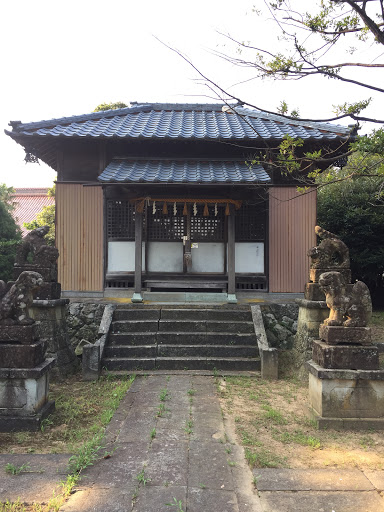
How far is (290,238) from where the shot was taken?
32.6 feet

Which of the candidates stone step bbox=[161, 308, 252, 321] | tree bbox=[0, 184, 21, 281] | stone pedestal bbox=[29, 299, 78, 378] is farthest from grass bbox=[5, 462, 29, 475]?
tree bbox=[0, 184, 21, 281]

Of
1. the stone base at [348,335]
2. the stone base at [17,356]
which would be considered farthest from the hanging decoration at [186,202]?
the stone base at [17,356]

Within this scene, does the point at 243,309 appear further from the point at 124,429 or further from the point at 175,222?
the point at 124,429

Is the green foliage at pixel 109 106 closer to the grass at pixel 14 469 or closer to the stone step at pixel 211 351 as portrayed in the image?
the stone step at pixel 211 351

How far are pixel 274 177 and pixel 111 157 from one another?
4.56m

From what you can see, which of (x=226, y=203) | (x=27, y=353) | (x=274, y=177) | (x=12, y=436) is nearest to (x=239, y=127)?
(x=274, y=177)

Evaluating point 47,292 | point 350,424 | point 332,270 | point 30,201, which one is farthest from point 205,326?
point 30,201

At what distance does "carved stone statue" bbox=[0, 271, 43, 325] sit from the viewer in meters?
5.09

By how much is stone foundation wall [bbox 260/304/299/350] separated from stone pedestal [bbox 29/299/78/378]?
460cm

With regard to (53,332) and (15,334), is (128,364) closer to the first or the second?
(53,332)

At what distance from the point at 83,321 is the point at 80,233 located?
2401 mm

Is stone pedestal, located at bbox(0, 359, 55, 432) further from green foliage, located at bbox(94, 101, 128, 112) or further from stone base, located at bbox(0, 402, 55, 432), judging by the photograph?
green foliage, located at bbox(94, 101, 128, 112)

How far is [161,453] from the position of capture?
13.2ft

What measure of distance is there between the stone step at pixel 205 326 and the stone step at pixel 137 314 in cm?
36
